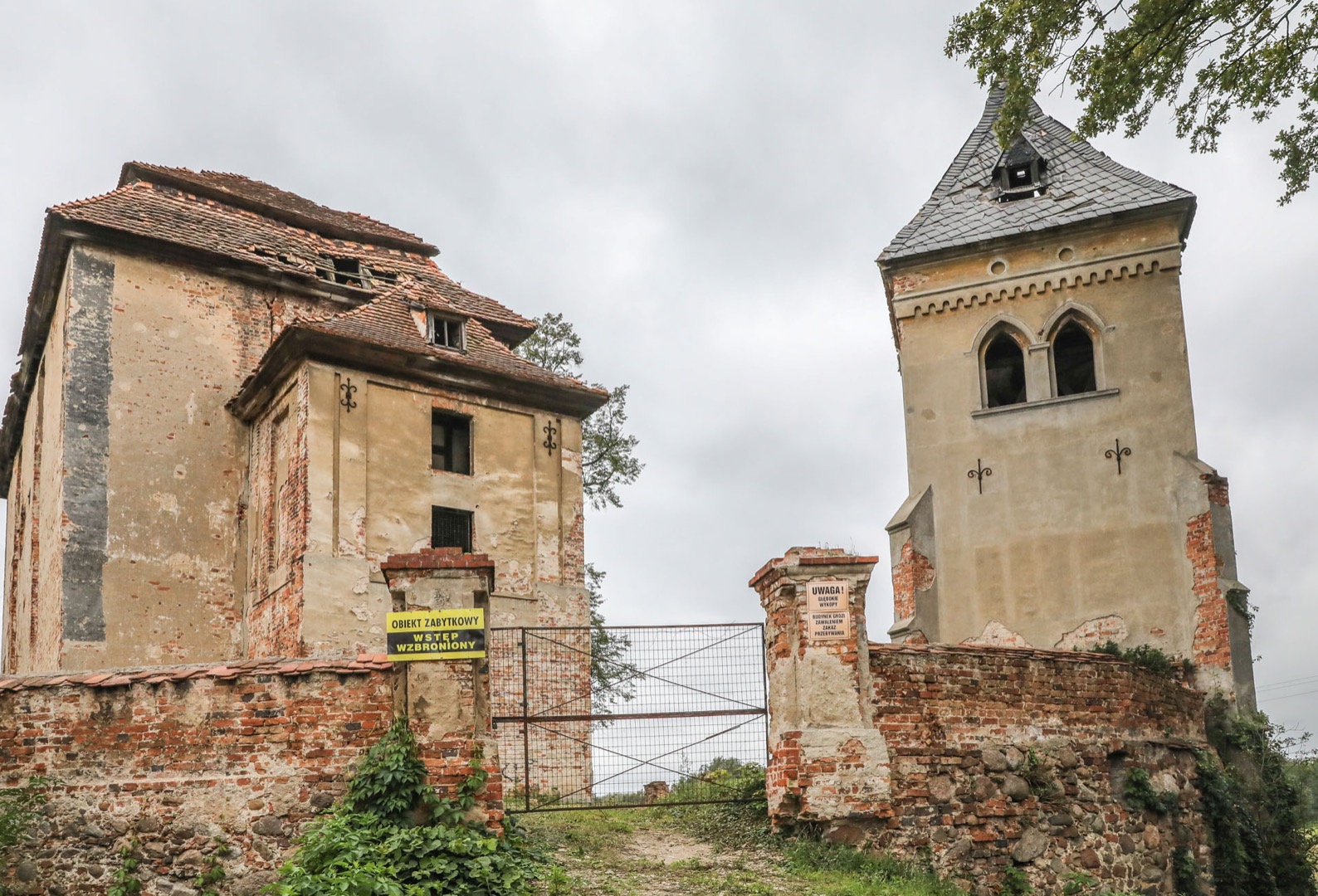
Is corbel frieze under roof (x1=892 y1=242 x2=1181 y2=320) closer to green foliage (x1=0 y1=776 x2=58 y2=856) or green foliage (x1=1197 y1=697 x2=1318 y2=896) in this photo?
green foliage (x1=1197 y1=697 x2=1318 y2=896)

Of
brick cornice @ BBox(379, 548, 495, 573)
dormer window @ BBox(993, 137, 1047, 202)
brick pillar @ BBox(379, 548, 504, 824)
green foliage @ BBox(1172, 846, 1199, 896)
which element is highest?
dormer window @ BBox(993, 137, 1047, 202)

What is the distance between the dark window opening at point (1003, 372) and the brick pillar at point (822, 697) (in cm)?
923

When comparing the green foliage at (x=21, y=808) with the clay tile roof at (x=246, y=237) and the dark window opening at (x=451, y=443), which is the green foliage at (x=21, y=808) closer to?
the dark window opening at (x=451, y=443)

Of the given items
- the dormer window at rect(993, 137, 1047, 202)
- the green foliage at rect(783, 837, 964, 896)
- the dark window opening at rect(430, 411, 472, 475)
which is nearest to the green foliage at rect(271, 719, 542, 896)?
the green foliage at rect(783, 837, 964, 896)

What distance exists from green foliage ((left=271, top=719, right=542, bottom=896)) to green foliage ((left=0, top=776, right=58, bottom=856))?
2.08 m

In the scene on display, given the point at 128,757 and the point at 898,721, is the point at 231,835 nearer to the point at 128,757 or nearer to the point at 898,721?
the point at 128,757

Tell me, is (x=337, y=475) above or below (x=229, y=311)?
below

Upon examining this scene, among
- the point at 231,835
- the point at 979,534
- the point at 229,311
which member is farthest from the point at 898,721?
the point at 229,311

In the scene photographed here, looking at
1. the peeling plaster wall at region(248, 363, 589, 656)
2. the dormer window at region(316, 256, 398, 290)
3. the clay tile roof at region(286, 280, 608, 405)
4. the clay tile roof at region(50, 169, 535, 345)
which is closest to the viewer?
the peeling plaster wall at region(248, 363, 589, 656)

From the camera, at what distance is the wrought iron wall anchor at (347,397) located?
19312 millimetres

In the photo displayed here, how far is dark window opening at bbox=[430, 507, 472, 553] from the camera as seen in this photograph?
19.8 m

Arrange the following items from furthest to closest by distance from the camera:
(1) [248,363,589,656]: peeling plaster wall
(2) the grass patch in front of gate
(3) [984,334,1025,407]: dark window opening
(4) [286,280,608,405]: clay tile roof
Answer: (3) [984,334,1025,407]: dark window opening, (4) [286,280,608,405]: clay tile roof, (1) [248,363,589,656]: peeling plaster wall, (2) the grass patch in front of gate

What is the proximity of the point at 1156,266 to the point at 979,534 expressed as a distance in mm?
5046

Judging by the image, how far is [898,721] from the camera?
12016 millimetres
